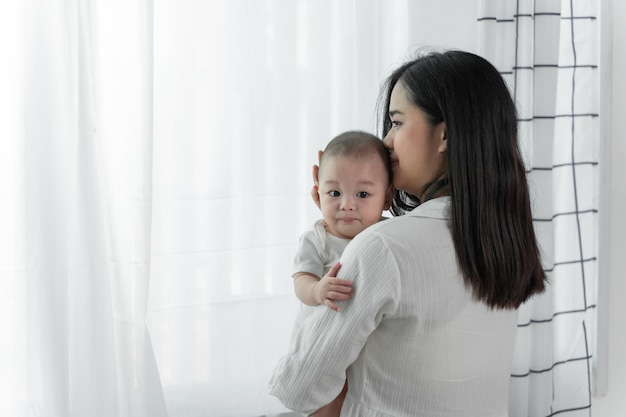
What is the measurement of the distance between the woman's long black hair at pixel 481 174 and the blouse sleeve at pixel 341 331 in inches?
5.8

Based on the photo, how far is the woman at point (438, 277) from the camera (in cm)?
113

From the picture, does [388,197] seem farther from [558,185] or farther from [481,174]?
[558,185]

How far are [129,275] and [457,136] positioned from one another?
1.24 m

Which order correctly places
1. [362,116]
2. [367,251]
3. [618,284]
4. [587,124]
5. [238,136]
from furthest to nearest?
[618,284] < [587,124] < [362,116] < [238,136] < [367,251]

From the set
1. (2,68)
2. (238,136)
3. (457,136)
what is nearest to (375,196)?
(457,136)

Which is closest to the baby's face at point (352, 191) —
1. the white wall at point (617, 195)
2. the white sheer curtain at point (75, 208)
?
the white sheer curtain at point (75, 208)

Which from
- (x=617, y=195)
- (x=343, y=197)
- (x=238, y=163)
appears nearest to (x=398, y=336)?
(x=343, y=197)

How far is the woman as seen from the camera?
3.72 ft

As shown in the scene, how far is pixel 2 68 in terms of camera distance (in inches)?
75.4

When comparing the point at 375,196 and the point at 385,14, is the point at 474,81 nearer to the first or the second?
the point at 375,196

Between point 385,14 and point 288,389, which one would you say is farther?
point 385,14

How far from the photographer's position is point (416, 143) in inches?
49.6

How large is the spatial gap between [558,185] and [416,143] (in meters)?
1.72

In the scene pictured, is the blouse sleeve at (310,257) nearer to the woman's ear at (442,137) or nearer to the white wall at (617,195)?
the woman's ear at (442,137)
